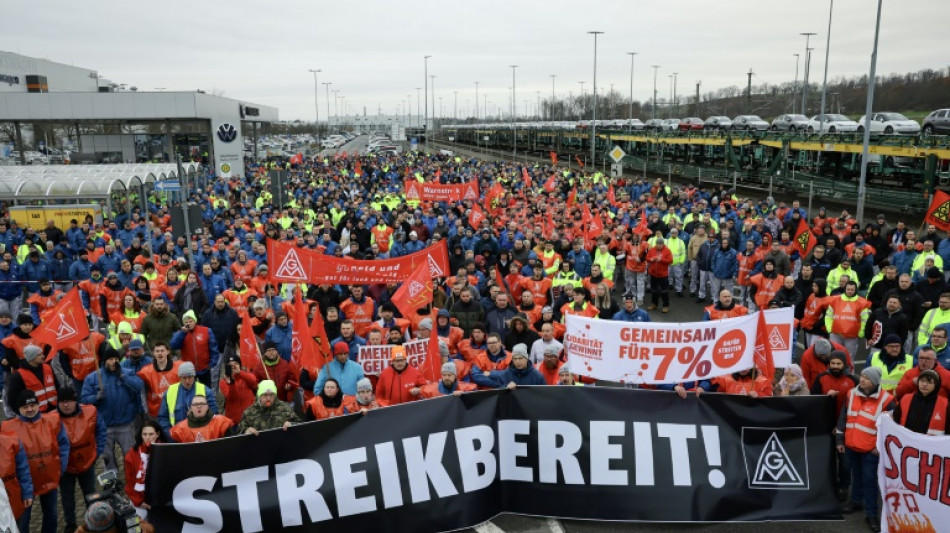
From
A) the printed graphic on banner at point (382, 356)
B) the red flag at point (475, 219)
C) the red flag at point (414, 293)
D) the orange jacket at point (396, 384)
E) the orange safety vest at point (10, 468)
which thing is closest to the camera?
the orange safety vest at point (10, 468)

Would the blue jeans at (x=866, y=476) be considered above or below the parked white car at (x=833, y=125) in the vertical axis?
below

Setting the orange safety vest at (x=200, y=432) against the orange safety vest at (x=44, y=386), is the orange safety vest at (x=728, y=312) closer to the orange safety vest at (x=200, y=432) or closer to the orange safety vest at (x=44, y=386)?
the orange safety vest at (x=200, y=432)

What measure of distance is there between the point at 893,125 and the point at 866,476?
32.7 m

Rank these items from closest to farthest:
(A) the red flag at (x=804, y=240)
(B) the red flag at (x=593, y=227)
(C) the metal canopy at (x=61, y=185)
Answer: (A) the red flag at (x=804, y=240) < (B) the red flag at (x=593, y=227) < (C) the metal canopy at (x=61, y=185)

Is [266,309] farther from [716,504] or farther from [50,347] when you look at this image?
[716,504]

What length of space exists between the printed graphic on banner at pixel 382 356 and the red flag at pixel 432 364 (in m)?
0.19

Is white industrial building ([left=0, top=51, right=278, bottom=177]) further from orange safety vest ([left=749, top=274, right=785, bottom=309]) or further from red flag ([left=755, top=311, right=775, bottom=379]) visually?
red flag ([left=755, top=311, right=775, bottom=379])

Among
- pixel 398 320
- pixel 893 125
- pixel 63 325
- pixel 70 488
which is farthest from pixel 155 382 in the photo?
pixel 893 125

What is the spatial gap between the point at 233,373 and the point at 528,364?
312cm

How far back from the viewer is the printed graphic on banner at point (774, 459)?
6.28 m

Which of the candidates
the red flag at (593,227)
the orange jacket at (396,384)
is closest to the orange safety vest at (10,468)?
the orange jacket at (396,384)

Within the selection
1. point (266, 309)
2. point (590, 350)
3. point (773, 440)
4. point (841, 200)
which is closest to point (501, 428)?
point (590, 350)

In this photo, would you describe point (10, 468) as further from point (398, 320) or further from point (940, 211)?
point (940, 211)

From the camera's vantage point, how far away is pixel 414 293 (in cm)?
974
